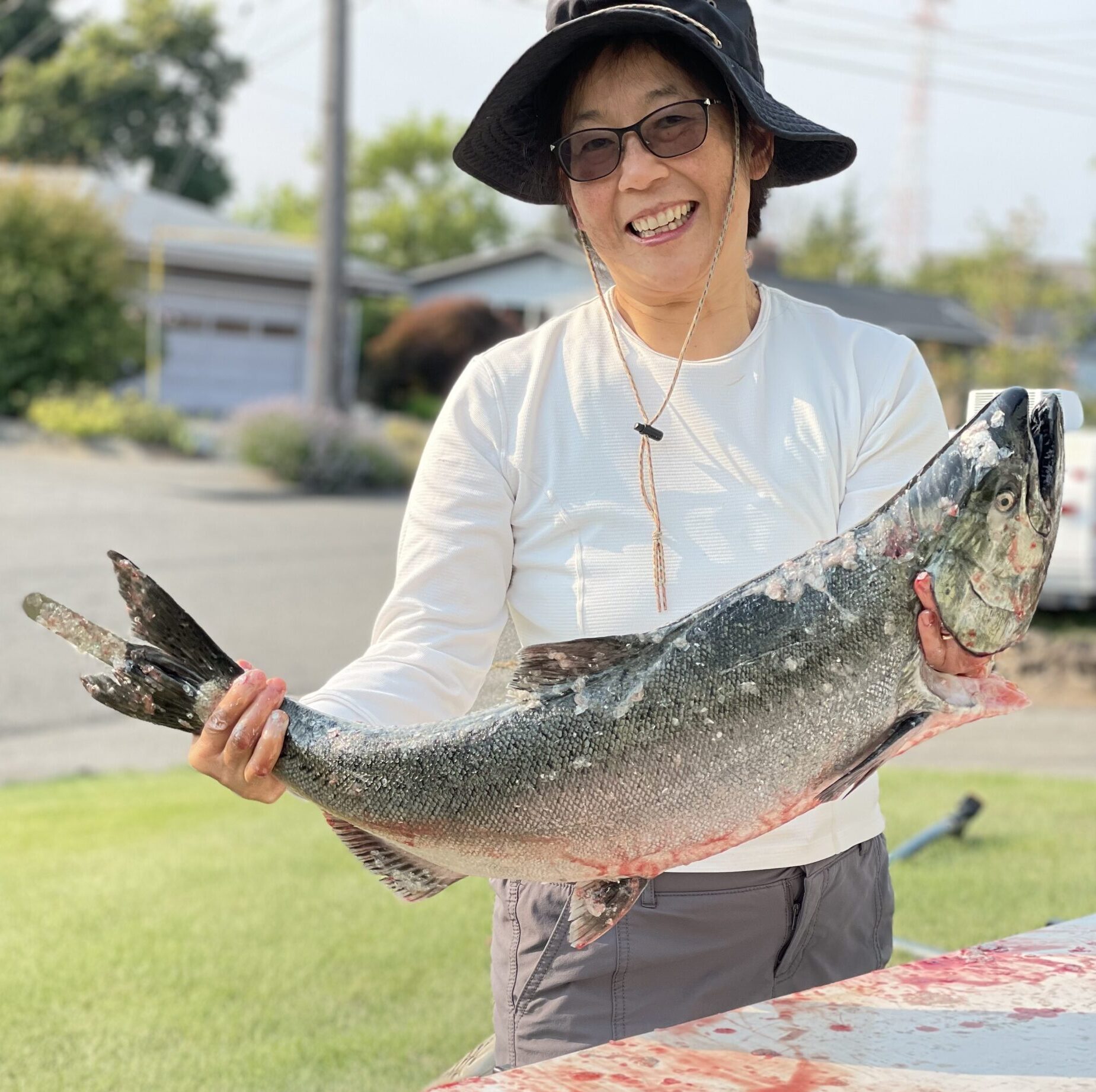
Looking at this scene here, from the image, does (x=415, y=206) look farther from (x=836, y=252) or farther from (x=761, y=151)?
(x=761, y=151)

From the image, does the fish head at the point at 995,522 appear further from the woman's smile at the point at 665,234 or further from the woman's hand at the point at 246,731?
the woman's hand at the point at 246,731

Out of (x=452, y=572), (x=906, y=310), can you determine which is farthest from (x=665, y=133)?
(x=906, y=310)

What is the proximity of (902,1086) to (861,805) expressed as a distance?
629 mm

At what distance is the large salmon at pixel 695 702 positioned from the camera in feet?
5.95

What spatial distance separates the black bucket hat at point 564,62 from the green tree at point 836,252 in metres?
59.3

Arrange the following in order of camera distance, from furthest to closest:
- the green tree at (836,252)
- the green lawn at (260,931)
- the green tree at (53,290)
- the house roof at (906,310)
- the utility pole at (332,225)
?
the green tree at (836,252)
the house roof at (906,310)
the green tree at (53,290)
the utility pole at (332,225)
the green lawn at (260,931)

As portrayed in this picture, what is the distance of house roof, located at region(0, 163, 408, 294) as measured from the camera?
31.2 meters

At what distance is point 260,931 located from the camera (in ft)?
16.3

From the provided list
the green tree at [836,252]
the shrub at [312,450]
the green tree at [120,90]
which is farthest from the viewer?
the green tree at [836,252]

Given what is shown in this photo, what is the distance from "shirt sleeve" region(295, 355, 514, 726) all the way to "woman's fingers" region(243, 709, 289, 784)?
23 cm

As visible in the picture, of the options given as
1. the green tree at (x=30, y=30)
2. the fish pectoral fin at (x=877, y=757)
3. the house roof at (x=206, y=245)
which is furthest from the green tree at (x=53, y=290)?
the fish pectoral fin at (x=877, y=757)

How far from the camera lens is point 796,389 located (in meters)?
2.43

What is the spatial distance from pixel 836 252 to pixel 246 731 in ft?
209

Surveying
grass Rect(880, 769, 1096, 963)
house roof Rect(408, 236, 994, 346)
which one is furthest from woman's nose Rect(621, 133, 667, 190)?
house roof Rect(408, 236, 994, 346)
